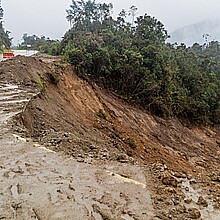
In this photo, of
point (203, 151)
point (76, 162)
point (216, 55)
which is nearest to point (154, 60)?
point (203, 151)

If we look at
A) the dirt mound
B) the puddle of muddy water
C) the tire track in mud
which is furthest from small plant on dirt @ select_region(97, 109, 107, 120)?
the puddle of muddy water

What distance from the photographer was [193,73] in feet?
96.6

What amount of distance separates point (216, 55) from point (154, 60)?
3508cm

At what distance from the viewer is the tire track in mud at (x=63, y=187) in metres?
4.39

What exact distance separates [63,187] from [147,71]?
18.1 m

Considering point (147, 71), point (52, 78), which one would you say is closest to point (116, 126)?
point (52, 78)

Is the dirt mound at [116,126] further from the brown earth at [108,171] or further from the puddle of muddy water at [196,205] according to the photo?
the puddle of muddy water at [196,205]

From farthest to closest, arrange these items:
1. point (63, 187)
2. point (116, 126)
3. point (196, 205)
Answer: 1. point (116, 126)
2. point (63, 187)
3. point (196, 205)

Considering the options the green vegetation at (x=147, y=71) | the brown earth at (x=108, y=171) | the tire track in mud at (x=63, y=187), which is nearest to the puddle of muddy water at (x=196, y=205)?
the brown earth at (x=108, y=171)

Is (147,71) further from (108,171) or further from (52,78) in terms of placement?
(108,171)

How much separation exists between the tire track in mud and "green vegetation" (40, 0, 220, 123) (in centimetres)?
1472

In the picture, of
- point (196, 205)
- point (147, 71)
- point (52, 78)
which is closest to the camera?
Result: point (196, 205)

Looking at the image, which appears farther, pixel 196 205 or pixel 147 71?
pixel 147 71

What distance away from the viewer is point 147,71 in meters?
22.5
